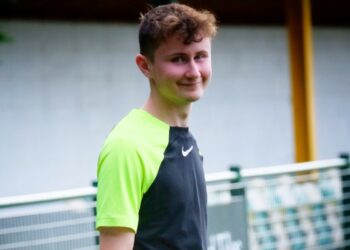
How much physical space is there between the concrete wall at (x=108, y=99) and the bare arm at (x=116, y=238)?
6311 millimetres

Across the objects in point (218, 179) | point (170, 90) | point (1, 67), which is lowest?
point (218, 179)

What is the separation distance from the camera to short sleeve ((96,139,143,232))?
2881 millimetres

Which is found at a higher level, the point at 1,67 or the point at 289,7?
the point at 289,7

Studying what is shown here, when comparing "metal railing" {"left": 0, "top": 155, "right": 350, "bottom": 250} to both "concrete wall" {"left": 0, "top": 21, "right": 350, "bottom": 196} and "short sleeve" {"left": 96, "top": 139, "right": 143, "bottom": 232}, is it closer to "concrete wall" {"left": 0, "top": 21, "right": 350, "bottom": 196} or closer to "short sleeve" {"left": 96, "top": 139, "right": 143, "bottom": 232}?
"short sleeve" {"left": 96, "top": 139, "right": 143, "bottom": 232}

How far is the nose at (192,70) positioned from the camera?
309cm

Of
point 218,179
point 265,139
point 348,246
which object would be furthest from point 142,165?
point 265,139

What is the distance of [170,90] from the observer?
10.2 feet

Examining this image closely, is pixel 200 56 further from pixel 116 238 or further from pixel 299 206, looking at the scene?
pixel 299 206

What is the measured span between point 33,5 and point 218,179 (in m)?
4.06

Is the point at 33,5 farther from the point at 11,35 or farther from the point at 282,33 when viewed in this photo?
the point at 282,33

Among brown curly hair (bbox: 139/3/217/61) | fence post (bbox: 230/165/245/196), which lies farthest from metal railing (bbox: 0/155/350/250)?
brown curly hair (bbox: 139/3/217/61)

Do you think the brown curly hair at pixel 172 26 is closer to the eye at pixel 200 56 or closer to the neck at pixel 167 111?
the eye at pixel 200 56

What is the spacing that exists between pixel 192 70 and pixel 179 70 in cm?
4

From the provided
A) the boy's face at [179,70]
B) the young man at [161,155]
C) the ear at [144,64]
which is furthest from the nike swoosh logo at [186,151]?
the ear at [144,64]
